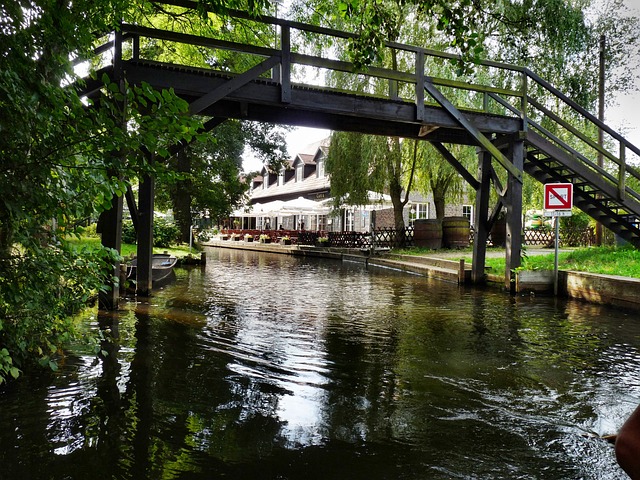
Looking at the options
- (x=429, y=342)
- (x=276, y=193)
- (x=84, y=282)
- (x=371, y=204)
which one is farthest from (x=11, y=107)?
(x=276, y=193)

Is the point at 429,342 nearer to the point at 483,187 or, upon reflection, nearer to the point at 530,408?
the point at 530,408

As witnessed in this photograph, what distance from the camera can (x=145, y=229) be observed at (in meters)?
9.70

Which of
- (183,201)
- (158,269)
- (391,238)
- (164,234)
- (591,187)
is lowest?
(158,269)

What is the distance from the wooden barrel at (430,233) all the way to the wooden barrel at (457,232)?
1.80ft

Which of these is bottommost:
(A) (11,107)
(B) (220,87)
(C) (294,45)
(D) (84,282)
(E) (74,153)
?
(D) (84,282)

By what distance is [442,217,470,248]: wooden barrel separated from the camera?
23328 millimetres

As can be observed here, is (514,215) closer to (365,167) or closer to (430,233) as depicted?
(365,167)

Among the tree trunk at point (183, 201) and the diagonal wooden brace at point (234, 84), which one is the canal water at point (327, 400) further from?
the tree trunk at point (183, 201)

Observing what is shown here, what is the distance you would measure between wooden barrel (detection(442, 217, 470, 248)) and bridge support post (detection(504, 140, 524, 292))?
1168cm

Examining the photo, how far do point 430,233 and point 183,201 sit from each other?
11.8m

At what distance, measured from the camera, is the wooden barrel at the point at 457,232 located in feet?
76.5

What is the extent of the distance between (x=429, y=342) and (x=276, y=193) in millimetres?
39360

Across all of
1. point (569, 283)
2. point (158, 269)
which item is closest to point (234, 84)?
point (158, 269)

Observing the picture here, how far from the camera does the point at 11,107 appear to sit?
9.46ft
